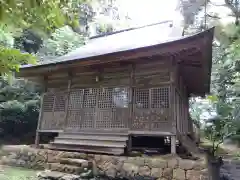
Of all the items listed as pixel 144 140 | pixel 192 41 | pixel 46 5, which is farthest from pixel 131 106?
pixel 46 5

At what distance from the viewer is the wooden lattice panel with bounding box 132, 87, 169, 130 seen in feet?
19.7

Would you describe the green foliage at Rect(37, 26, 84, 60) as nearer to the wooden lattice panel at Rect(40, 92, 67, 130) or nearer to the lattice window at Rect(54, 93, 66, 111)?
the wooden lattice panel at Rect(40, 92, 67, 130)

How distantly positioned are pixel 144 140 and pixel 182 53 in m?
4.65

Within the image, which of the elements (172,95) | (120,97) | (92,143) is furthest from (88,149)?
(172,95)

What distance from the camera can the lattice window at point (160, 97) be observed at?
6.12 meters

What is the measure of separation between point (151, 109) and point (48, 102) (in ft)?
12.9

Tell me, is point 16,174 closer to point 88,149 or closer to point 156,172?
point 88,149

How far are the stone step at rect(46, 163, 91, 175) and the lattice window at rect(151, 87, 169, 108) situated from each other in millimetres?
2587

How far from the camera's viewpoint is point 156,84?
20.6 ft

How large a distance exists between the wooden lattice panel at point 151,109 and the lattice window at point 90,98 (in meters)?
1.43

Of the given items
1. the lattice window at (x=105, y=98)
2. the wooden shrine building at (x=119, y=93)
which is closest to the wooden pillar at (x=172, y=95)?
the wooden shrine building at (x=119, y=93)

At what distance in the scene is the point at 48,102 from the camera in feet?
26.7

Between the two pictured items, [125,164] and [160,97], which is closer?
[125,164]

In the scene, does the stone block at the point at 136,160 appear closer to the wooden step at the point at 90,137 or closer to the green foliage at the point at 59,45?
the wooden step at the point at 90,137
